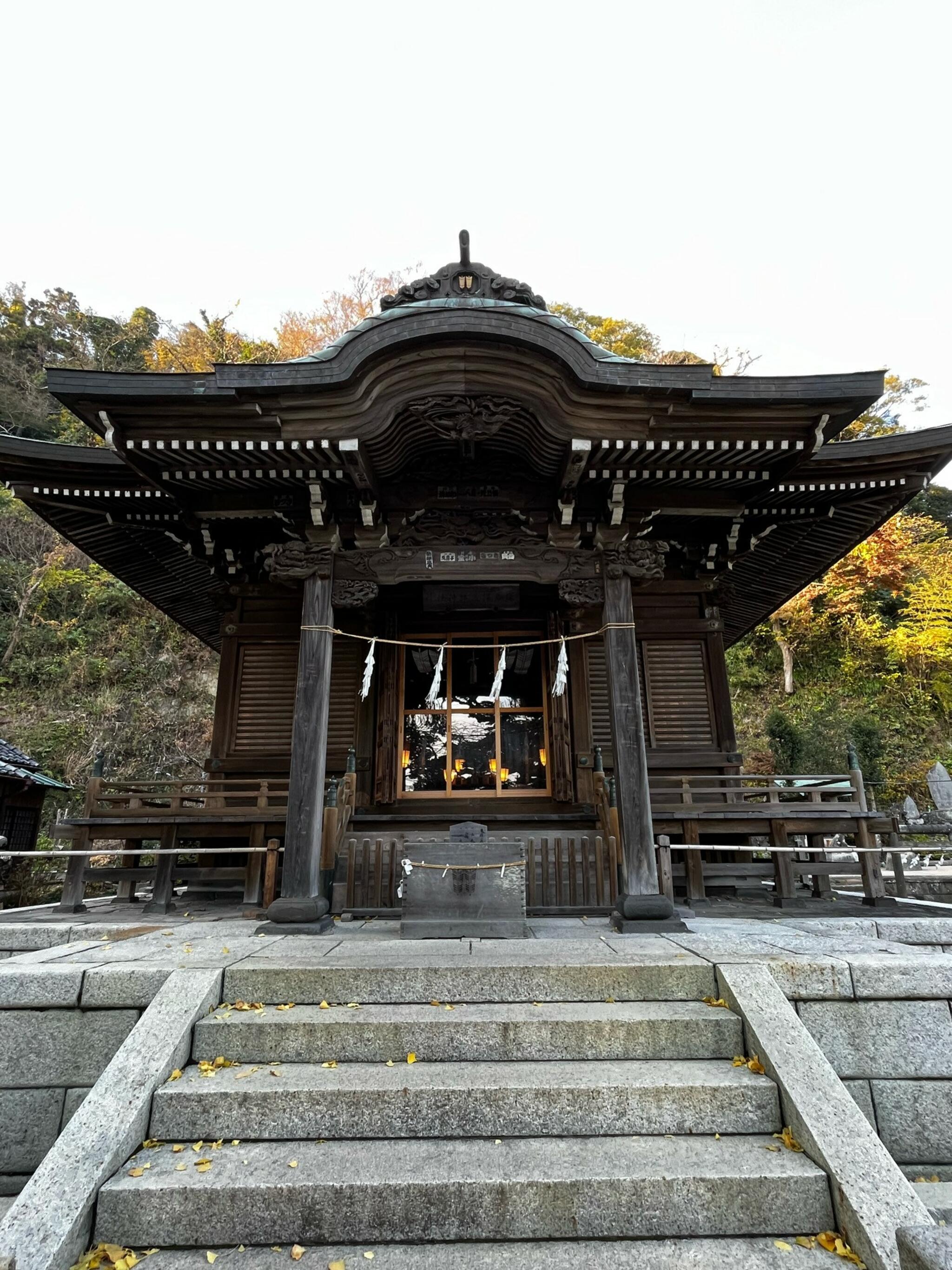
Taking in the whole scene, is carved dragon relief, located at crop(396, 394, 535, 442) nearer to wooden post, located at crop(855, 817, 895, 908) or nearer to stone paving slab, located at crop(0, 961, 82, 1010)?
stone paving slab, located at crop(0, 961, 82, 1010)

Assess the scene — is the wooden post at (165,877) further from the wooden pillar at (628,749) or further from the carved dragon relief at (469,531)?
the wooden pillar at (628,749)

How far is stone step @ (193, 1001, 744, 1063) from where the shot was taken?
3.58 m

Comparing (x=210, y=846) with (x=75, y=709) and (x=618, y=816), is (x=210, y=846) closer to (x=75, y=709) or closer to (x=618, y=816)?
(x=618, y=816)

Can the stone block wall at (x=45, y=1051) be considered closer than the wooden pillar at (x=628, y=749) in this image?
Yes

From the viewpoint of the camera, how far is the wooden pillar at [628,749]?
19.3ft

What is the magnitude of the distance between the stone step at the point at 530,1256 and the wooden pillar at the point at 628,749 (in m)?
3.26

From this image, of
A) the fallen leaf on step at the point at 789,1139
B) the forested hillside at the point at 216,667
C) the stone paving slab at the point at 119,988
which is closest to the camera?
the fallen leaf on step at the point at 789,1139

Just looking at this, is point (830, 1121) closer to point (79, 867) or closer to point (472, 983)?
point (472, 983)

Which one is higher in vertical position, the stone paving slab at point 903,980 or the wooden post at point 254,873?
the wooden post at point 254,873

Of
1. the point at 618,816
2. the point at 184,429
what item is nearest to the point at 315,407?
the point at 184,429

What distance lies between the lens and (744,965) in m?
4.01

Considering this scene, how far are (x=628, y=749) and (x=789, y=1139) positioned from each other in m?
3.39

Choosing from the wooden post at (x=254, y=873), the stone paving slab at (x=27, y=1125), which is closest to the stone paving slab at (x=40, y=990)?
the stone paving slab at (x=27, y=1125)

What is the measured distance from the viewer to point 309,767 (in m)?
6.13
